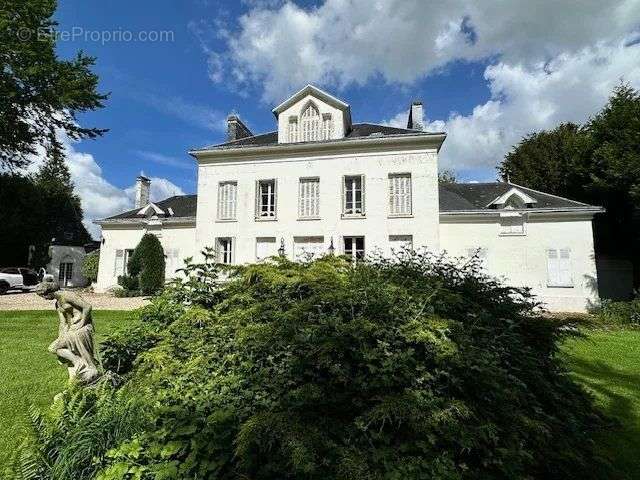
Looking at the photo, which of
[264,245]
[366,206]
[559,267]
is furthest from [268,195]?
[559,267]

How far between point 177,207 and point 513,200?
56.6ft

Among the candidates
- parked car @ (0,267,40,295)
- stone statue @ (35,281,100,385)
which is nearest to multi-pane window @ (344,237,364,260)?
stone statue @ (35,281,100,385)

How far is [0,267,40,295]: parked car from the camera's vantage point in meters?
19.0

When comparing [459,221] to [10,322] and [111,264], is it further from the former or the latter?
[111,264]

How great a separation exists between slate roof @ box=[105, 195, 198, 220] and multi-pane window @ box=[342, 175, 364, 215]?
28.3ft

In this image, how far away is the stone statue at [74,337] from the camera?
133 inches

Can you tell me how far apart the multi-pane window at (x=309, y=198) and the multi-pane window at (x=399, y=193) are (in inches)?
128

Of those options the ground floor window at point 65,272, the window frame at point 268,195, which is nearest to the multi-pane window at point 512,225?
the window frame at point 268,195

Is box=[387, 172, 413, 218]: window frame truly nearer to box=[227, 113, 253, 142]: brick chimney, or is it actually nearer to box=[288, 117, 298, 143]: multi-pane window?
box=[288, 117, 298, 143]: multi-pane window

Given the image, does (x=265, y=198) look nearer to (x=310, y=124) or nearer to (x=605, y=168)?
(x=310, y=124)

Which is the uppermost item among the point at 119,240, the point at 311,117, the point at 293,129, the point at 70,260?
the point at 311,117

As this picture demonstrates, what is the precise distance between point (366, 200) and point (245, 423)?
1477 cm

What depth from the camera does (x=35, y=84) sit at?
695 inches

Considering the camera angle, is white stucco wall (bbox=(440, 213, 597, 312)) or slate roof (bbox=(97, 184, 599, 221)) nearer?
Result: white stucco wall (bbox=(440, 213, 597, 312))
